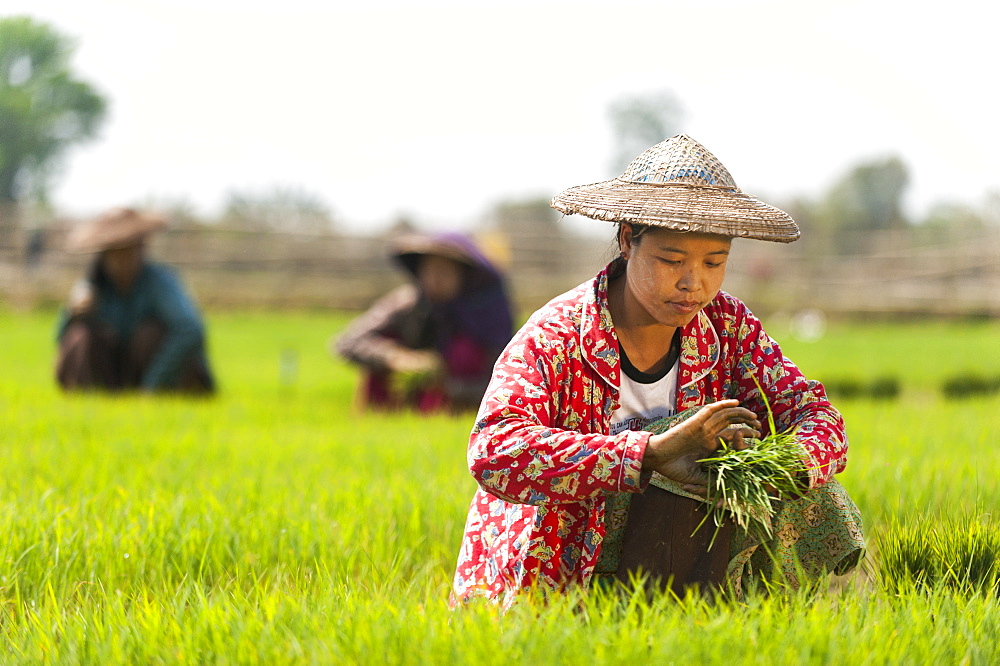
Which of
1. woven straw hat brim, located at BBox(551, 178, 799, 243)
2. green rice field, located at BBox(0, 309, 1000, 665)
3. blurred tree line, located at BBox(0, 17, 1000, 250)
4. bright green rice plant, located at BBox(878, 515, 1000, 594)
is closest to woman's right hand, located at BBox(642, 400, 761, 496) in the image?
green rice field, located at BBox(0, 309, 1000, 665)

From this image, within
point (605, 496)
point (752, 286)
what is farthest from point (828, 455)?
point (752, 286)

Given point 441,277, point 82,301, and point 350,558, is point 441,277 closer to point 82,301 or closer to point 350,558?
point 82,301

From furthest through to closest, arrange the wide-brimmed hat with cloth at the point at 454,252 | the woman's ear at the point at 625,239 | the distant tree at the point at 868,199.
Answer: the distant tree at the point at 868,199 < the wide-brimmed hat with cloth at the point at 454,252 < the woman's ear at the point at 625,239

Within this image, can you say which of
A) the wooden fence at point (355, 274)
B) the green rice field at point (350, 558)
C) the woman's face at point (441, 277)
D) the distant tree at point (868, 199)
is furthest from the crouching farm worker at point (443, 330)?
the distant tree at point (868, 199)

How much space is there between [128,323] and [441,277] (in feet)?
7.94

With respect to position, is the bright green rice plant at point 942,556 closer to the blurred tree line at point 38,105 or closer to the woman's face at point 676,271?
the woman's face at point 676,271

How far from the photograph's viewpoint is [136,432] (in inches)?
214

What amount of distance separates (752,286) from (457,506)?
19.6 meters

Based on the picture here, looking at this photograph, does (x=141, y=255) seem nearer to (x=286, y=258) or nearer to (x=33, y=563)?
(x=33, y=563)

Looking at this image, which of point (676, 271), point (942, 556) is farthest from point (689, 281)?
point (942, 556)

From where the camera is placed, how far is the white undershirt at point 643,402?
250cm

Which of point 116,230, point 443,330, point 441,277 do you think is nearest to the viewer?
point 441,277

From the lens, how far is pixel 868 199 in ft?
147

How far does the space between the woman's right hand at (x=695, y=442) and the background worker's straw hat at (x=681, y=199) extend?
40 cm
